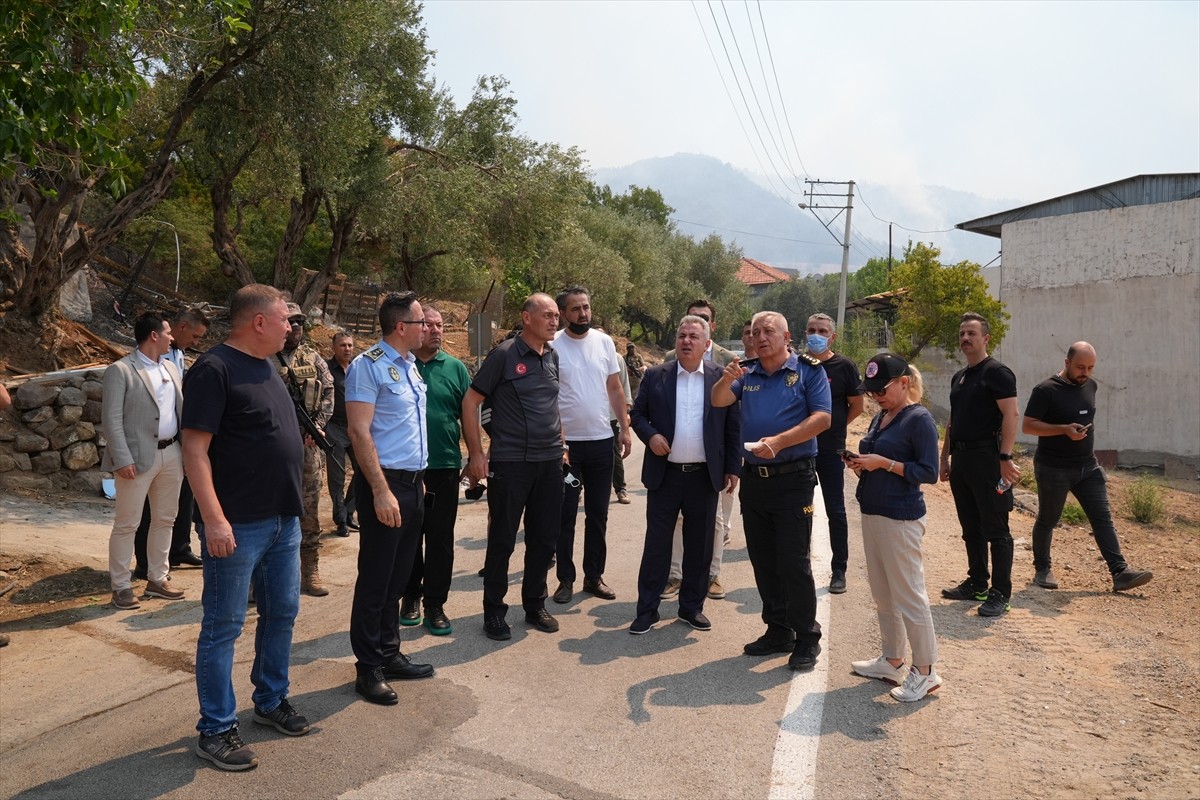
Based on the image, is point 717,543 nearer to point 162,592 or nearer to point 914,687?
point 914,687

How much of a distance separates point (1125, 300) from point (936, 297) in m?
7.17

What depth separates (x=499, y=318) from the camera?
3400 centimetres

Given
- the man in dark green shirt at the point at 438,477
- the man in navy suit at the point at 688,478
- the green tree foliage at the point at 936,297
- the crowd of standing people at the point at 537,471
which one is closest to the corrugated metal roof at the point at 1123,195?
the green tree foliage at the point at 936,297

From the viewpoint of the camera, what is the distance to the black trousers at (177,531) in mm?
6828

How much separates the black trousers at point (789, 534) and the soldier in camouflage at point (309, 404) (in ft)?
10.2

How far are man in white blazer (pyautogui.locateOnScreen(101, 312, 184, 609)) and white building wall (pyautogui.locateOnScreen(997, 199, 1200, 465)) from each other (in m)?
31.4

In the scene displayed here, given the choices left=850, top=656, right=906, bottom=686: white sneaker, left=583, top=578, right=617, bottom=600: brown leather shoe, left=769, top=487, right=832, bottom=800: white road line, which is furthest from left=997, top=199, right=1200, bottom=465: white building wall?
left=850, top=656, right=906, bottom=686: white sneaker

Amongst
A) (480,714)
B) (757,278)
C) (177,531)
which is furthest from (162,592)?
(757,278)

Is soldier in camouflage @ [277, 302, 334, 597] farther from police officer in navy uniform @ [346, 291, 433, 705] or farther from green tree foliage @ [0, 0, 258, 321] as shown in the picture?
green tree foliage @ [0, 0, 258, 321]

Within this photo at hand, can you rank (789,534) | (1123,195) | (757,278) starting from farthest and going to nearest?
(757,278), (1123,195), (789,534)

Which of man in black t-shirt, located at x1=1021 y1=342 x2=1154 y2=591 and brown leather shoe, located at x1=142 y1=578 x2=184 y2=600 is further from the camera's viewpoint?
man in black t-shirt, located at x1=1021 y1=342 x2=1154 y2=591

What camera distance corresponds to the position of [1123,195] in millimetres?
31188

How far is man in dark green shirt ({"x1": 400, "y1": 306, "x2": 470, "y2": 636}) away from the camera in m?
5.53

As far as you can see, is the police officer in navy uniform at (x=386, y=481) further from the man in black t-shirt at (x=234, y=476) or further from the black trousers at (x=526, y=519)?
the black trousers at (x=526, y=519)
